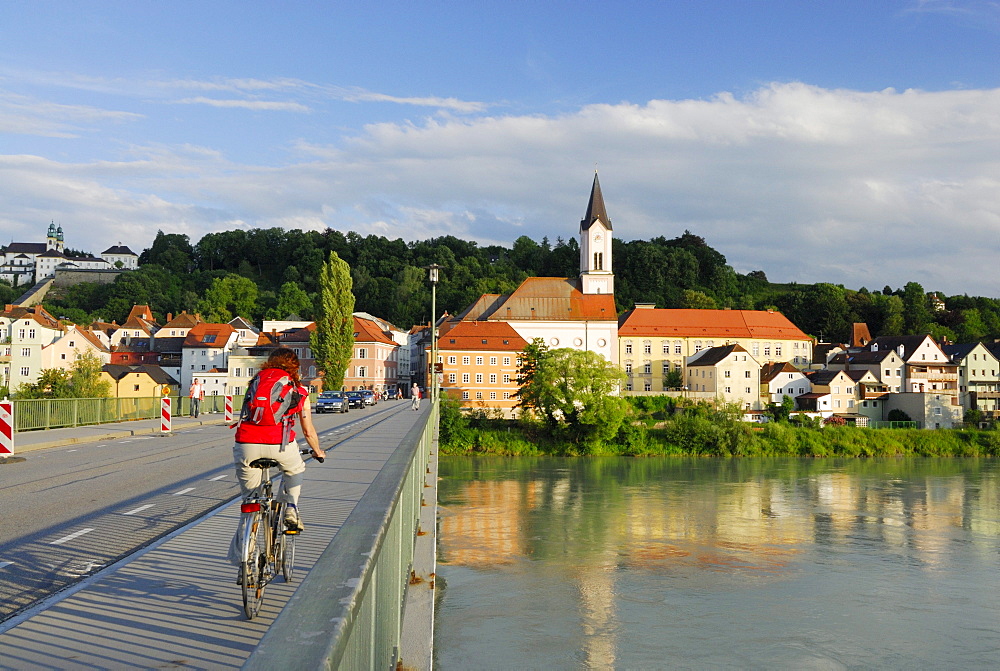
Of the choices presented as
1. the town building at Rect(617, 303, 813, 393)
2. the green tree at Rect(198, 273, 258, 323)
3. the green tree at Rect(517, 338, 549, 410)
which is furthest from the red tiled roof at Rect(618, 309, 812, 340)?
the green tree at Rect(198, 273, 258, 323)

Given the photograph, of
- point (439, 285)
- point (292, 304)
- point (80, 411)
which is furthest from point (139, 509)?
point (439, 285)

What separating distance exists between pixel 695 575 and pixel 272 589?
17997 mm

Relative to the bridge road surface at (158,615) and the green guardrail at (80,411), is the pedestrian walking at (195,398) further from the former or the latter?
the bridge road surface at (158,615)

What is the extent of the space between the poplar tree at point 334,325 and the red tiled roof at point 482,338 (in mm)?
15097

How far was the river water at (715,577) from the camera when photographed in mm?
16438

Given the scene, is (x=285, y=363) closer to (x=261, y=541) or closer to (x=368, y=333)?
(x=261, y=541)

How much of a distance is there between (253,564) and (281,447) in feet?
2.98

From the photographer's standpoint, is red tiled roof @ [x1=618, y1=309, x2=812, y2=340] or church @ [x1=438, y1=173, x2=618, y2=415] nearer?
church @ [x1=438, y1=173, x2=618, y2=415]

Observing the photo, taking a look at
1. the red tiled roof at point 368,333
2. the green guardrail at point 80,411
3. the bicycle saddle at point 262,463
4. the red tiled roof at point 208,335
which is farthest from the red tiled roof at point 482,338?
the bicycle saddle at point 262,463

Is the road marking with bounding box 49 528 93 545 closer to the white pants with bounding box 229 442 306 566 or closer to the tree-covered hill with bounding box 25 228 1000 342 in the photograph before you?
the white pants with bounding box 229 442 306 566

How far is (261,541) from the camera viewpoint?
253 inches

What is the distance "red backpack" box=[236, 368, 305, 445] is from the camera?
6.68m

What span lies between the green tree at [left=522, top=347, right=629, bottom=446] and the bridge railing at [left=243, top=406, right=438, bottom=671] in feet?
203

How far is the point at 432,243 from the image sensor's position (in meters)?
174
